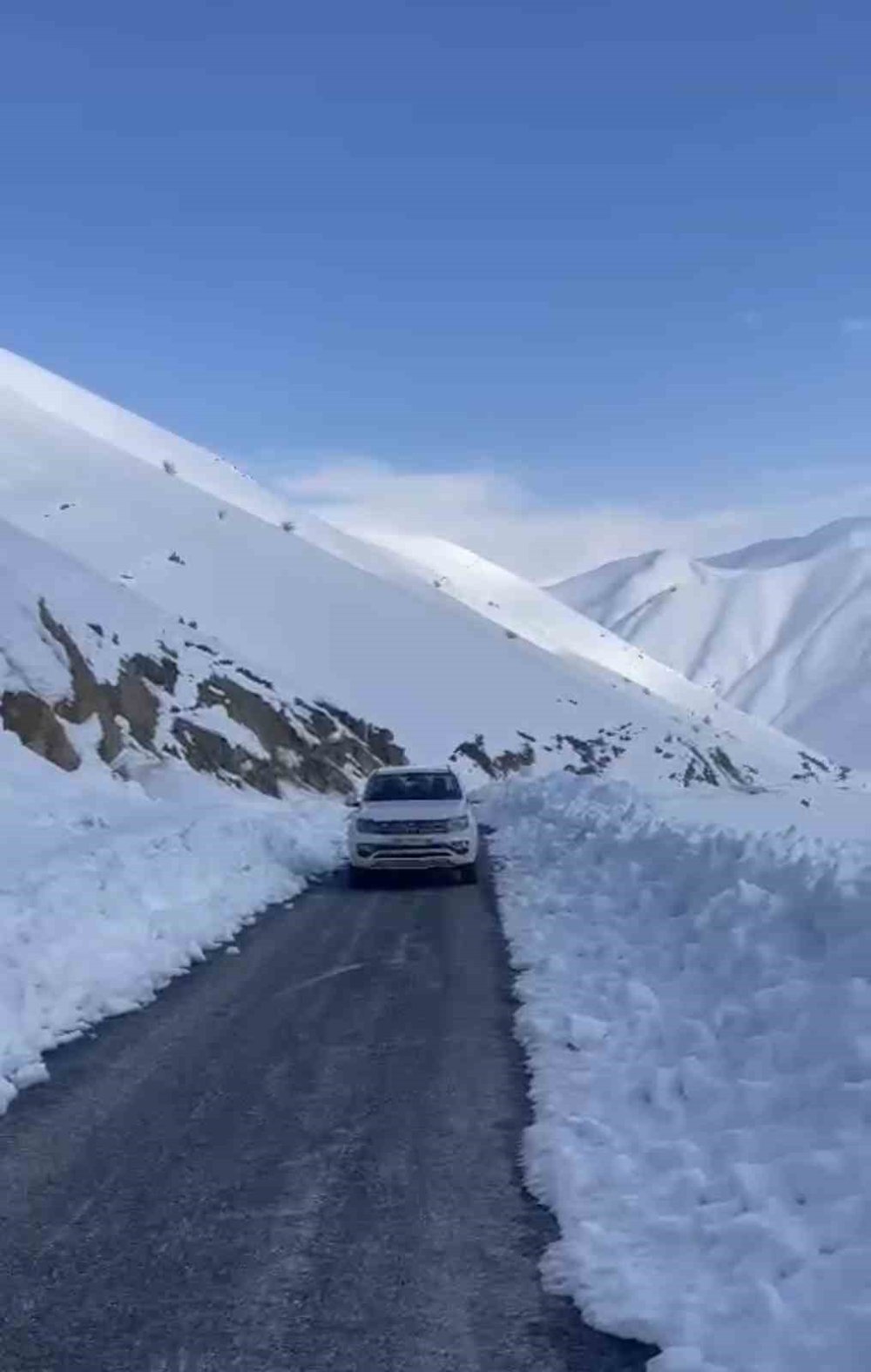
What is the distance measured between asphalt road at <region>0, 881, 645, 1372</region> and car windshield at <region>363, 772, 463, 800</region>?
9.59m

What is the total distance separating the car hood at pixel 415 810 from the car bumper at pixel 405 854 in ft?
1.28

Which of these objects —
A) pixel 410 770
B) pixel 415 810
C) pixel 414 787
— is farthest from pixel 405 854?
pixel 410 770

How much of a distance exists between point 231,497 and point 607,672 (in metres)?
27.5

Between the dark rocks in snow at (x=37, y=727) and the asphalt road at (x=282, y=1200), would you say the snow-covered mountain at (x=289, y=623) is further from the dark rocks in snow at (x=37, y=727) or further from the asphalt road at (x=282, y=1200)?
the asphalt road at (x=282, y=1200)

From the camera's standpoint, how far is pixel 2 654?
29.2 metres

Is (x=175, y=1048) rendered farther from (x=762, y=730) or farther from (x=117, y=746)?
(x=762, y=730)

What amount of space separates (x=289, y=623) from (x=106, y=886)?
46649mm

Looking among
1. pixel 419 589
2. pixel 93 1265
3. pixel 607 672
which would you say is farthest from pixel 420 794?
pixel 607 672

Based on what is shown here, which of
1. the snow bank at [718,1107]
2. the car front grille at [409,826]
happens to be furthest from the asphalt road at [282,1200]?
the car front grille at [409,826]

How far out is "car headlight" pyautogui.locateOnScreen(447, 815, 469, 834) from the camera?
19.4m

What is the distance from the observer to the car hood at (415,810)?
63.9ft

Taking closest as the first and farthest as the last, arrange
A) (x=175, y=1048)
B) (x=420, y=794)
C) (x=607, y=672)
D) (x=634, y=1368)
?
(x=634, y=1368) → (x=175, y=1048) → (x=420, y=794) → (x=607, y=672)

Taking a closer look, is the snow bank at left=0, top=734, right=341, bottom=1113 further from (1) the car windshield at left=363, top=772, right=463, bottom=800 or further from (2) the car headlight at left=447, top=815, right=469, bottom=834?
(2) the car headlight at left=447, top=815, right=469, bottom=834

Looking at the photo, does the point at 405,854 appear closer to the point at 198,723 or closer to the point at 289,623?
the point at 198,723
